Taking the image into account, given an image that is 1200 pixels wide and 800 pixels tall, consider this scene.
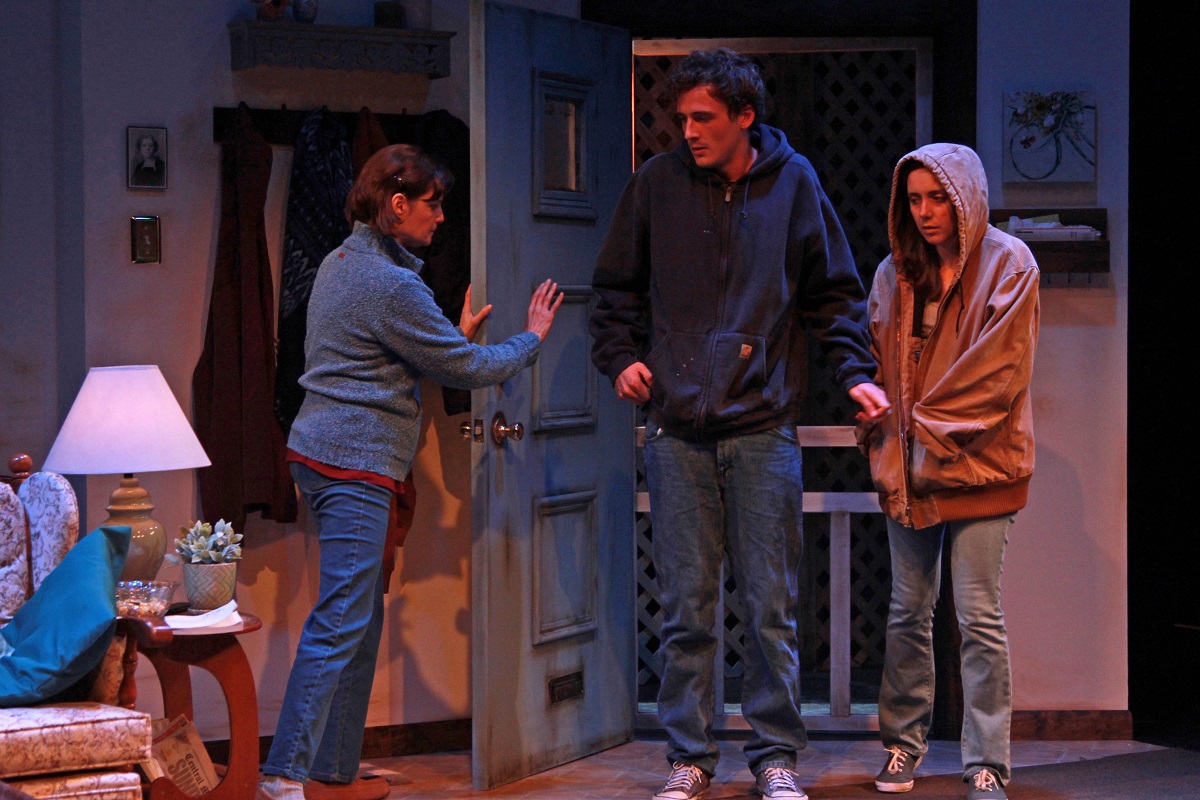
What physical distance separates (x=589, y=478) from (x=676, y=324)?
75 centimetres

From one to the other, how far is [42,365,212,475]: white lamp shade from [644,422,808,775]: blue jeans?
122 centimetres

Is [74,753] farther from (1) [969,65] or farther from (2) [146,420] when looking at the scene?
(1) [969,65]

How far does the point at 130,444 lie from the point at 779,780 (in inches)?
72.1

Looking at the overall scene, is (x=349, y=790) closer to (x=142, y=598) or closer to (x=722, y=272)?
(x=142, y=598)

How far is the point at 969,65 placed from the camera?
4094 mm

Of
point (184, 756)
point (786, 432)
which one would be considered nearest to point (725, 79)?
point (786, 432)

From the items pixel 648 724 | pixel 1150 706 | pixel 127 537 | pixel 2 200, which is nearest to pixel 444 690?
pixel 648 724

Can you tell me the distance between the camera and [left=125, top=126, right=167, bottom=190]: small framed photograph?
3805 millimetres

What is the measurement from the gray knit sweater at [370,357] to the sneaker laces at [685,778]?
1.04 m

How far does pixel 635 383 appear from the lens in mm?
3406

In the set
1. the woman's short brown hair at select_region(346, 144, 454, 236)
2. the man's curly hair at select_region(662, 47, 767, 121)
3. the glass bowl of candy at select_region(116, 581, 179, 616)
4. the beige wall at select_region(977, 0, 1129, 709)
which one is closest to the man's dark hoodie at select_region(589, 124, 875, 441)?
the man's curly hair at select_region(662, 47, 767, 121)

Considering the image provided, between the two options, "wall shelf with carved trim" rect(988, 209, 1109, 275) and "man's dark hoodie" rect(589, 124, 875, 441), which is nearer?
"man's dark hoodie" rect(589, 124, 875, 441)

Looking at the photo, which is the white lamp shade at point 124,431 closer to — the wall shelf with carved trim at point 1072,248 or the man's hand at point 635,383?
the man's hand at point 635,383

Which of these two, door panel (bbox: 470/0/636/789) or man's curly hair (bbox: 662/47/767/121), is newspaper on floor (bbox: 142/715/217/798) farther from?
man's curly hair (bbox: 662/47/767/121)
